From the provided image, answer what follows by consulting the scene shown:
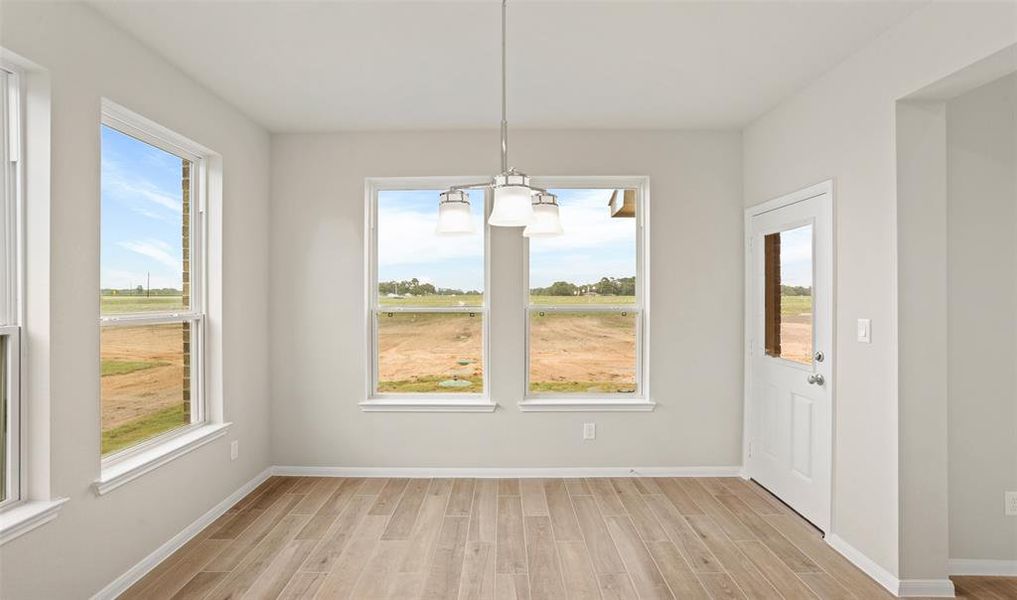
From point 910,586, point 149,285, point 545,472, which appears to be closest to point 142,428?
point 149,285

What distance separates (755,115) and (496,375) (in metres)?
2.74

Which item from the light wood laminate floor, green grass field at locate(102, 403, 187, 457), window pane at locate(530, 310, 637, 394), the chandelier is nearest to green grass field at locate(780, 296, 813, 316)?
window pane at locate(530, 310, 637, 394)

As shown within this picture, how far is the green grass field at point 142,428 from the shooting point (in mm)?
2701

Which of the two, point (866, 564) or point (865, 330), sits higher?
point (865, 330)

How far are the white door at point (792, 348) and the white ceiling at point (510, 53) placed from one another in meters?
0.85

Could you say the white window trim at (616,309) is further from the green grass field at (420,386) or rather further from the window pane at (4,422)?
the window pane at (4,422)

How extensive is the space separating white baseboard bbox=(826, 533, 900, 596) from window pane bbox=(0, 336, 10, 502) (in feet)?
13.0

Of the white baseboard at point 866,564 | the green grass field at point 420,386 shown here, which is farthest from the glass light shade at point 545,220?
the white baseboard at point 866,564

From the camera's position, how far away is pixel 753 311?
406 cm

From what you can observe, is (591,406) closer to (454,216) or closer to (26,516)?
(454,216)

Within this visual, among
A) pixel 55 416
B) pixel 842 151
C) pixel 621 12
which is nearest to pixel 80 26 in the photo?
pixel 55 416

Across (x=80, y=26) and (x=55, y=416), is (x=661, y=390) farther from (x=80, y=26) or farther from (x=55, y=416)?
(x=80, y=26)

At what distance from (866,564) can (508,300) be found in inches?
108

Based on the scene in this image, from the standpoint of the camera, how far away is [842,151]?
2979 mm
